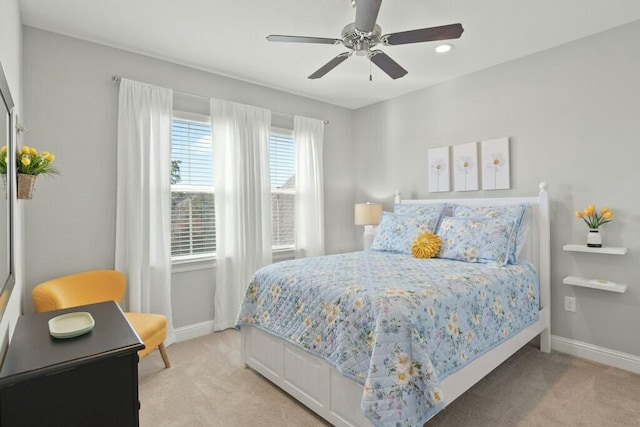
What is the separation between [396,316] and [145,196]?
2.40 meters

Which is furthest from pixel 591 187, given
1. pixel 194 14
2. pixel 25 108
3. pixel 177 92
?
pixel 25 108

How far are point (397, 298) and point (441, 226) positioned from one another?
1673 mm

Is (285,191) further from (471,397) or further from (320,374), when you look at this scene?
(471,397)

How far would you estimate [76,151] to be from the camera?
273 centimetres

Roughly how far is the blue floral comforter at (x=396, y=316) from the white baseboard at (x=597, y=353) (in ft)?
1.62

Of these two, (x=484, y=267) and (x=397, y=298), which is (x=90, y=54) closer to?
(x=397, y=298)

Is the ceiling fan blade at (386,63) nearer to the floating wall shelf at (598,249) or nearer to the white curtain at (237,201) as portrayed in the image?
the white curtain at (237,201)

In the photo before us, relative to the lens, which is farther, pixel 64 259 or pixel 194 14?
pixel 64 259

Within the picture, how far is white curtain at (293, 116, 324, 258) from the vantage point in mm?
4203

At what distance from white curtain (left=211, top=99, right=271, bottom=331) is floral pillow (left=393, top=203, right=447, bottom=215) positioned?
1517 millimetres

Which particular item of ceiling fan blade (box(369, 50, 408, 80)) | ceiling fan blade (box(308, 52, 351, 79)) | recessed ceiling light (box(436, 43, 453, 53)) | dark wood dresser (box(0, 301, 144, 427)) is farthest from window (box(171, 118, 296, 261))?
recessed ceiling light (box(436, 43, 453, 53))

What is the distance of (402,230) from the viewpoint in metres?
3.44

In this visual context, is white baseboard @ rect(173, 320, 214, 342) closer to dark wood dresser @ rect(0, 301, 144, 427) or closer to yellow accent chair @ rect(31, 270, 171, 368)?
yellow accent chair @ rect(31, 270, 171, 368)

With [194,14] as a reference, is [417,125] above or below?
below
